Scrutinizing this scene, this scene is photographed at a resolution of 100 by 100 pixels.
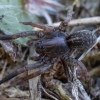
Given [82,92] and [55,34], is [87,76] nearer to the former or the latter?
[82,92]

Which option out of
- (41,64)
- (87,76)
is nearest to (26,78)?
(41,64)

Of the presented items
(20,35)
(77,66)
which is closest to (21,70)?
(20,35)

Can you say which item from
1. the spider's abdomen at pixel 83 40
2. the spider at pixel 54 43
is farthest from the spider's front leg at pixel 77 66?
the spider's abdomen at pixel 83 40

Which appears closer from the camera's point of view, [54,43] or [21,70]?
[21,70]

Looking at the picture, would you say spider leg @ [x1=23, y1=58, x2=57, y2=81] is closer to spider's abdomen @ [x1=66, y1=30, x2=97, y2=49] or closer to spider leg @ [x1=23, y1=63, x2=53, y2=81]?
spider leg @ [x1=23, y1=63, x2=53, y2=81]

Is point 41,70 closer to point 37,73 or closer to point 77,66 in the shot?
point 37,73

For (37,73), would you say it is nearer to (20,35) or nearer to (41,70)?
(41,70)

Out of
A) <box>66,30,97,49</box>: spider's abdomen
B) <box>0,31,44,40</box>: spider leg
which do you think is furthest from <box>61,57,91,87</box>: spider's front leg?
<box>0,31,44,40</box>: spider leg

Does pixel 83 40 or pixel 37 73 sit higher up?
pixel 83 40

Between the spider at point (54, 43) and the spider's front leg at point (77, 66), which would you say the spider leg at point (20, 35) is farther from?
the spider's front leg at point (77, 66)
